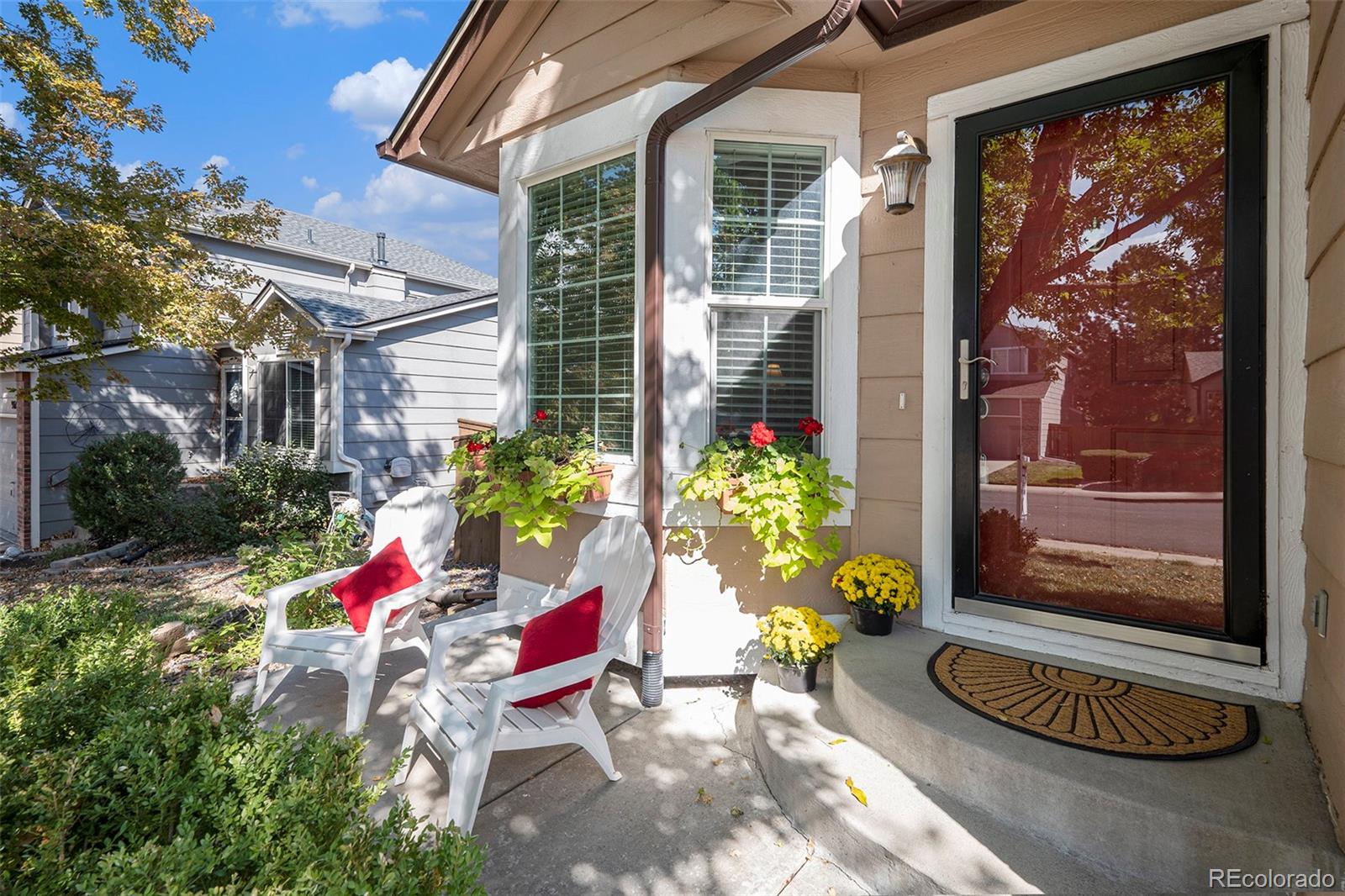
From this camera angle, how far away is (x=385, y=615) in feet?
9.09

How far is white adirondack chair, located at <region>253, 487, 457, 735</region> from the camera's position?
8.73 feet

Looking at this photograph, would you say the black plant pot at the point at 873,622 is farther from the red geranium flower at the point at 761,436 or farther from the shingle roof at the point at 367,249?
the shingle roof at the point at 367,249

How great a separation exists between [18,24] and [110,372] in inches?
115

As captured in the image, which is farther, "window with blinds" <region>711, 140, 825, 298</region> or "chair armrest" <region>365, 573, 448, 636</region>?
"window with blinds" <region>711, 140, 825, 298</region>

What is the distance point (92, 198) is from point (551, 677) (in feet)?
19.1

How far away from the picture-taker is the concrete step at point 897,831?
1.68 m

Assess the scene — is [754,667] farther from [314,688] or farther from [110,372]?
[110,372]

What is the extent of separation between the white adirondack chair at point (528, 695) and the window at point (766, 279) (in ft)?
2.83

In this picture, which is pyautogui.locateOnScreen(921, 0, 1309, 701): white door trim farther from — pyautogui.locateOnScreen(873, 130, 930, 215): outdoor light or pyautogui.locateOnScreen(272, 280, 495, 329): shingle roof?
pyautogui.locateOnScreen(272, 280, 495, 329): shingle roof

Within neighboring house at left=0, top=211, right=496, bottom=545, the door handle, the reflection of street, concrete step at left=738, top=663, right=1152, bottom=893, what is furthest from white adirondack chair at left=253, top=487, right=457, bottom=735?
neighboring house at left=0, top=211, right=496, bottom=545

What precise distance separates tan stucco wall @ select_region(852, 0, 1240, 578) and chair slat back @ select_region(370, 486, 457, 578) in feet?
6.87

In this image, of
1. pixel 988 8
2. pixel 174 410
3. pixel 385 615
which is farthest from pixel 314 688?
pixel 174 410

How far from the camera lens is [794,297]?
123 inches

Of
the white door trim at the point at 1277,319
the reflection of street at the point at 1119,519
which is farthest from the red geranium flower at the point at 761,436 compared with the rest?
the white door trim at the point at 1277,319
